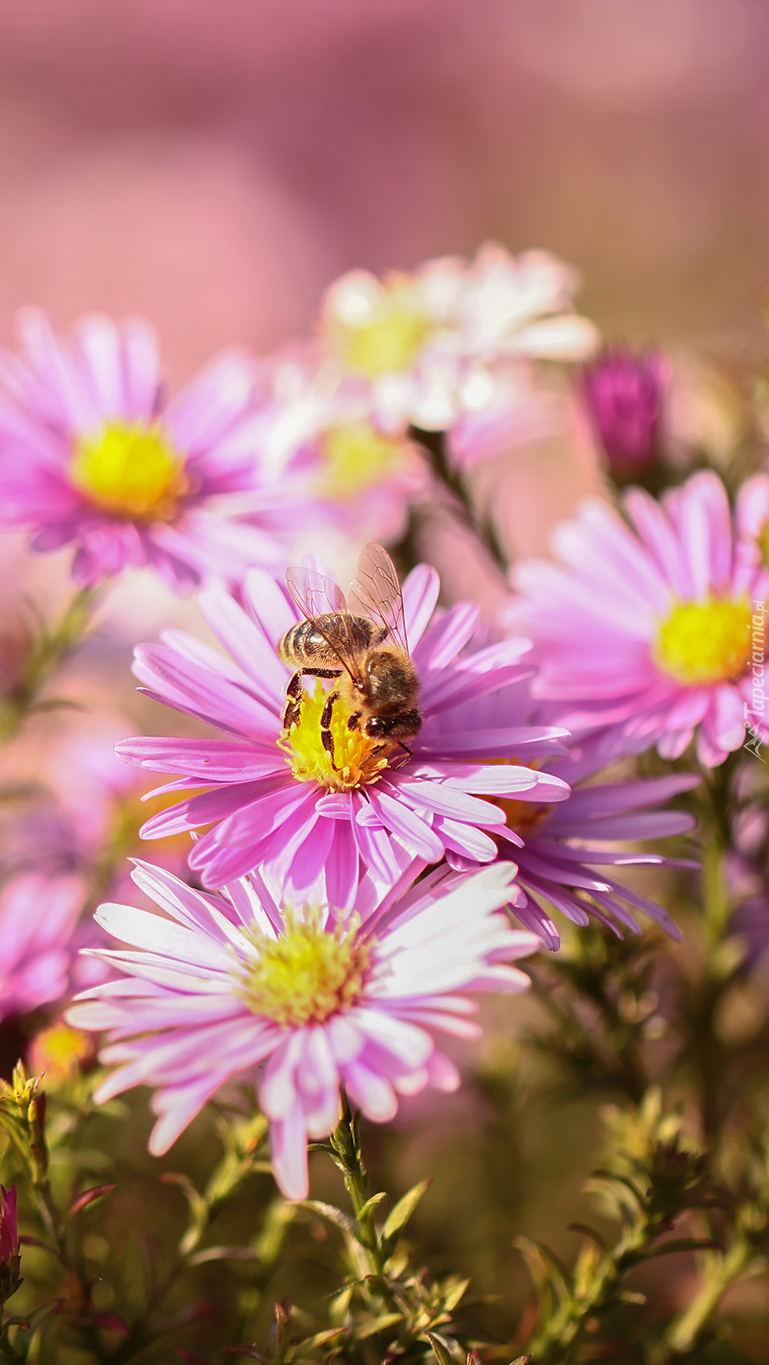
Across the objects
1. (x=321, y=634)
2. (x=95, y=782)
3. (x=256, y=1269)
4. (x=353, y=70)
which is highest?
(x=353, y=70)

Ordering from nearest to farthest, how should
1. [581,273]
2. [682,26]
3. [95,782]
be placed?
1. [95,782]
2. [581,273]
3. [682,26]

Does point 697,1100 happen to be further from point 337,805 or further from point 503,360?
point 503,360

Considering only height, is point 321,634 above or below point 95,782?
above

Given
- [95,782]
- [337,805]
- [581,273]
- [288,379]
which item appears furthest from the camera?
[581,273]

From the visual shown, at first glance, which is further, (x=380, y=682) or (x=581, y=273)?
(x=581, y=273)

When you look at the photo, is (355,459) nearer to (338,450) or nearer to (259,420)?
(338,450)

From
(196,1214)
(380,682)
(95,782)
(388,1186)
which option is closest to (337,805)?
(380,682)

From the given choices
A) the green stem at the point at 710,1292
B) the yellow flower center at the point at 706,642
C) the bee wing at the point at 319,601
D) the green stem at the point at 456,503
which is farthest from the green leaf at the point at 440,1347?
the green stem at the point at 456,503

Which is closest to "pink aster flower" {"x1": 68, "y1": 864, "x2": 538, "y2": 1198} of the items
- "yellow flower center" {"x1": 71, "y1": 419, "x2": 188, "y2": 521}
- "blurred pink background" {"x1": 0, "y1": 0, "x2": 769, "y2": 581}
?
"yellow flower center" {"x1": 71, "y1": 419, "x2": 188, "y2": 521}
